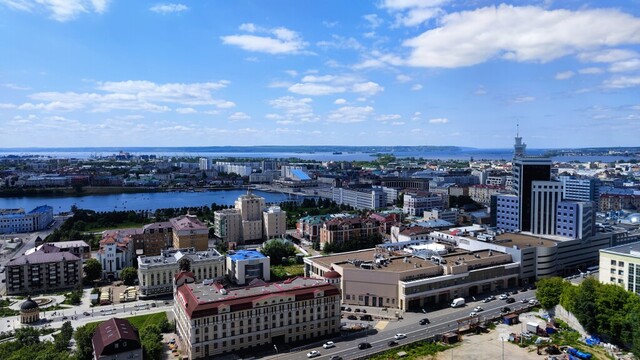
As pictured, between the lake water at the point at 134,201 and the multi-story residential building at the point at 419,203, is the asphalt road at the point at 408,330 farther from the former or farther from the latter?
the lake water at the point at 134,201

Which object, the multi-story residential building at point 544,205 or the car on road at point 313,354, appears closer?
the car on road at point 313,354

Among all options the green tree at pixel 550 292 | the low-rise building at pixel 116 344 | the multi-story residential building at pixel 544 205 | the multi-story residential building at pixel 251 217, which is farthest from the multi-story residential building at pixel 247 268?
the multi-story residential building at pixel 544 205

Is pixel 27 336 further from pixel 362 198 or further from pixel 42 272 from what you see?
pixel 362 198

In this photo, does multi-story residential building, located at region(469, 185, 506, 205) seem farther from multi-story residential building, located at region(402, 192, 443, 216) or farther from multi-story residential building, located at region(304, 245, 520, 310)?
multi-story residential building, located at region(304, 245, 520, 310)

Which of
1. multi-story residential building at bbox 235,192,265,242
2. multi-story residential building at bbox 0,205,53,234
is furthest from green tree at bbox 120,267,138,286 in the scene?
multi-story residential building at bbox 0,205,53,234

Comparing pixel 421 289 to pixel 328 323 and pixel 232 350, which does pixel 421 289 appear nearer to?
pixel 328 323

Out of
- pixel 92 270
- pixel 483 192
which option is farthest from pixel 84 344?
pixel 483 192
